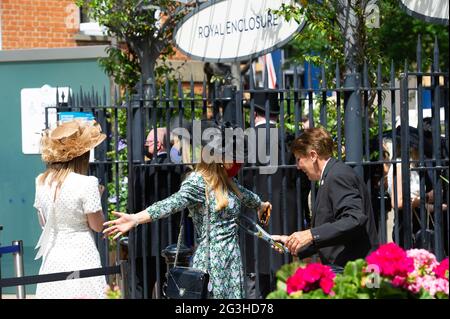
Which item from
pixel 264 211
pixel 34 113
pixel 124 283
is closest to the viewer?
pixel 124 283

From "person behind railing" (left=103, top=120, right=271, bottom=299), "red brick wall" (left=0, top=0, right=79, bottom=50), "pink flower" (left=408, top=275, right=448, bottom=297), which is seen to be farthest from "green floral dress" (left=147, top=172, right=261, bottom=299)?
"red brick wall" (left=0, top=0, right=79, bottom=50)

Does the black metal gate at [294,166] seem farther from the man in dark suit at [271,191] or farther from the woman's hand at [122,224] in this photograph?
the woman's hand at [122,224]

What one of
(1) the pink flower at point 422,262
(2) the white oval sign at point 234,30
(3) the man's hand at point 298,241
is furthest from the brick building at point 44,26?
(1) the pink flower at point 422,262

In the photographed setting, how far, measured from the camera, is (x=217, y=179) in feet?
19.8

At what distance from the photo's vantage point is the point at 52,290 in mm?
6113

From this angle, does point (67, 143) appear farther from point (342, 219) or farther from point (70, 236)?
point (342, 219)

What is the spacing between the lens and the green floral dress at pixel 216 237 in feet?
19.6

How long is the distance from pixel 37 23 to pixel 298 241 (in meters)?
12.8

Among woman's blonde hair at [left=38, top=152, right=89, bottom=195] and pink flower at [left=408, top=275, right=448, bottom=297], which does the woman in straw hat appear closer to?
woman's blonde hair at [left=38, top=152, right=89, bottom=195]

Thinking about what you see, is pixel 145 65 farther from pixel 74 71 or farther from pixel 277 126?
pixel 277 126

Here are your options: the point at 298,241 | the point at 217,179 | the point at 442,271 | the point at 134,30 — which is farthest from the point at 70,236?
the point at 134,30

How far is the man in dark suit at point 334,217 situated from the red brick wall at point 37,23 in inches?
484
